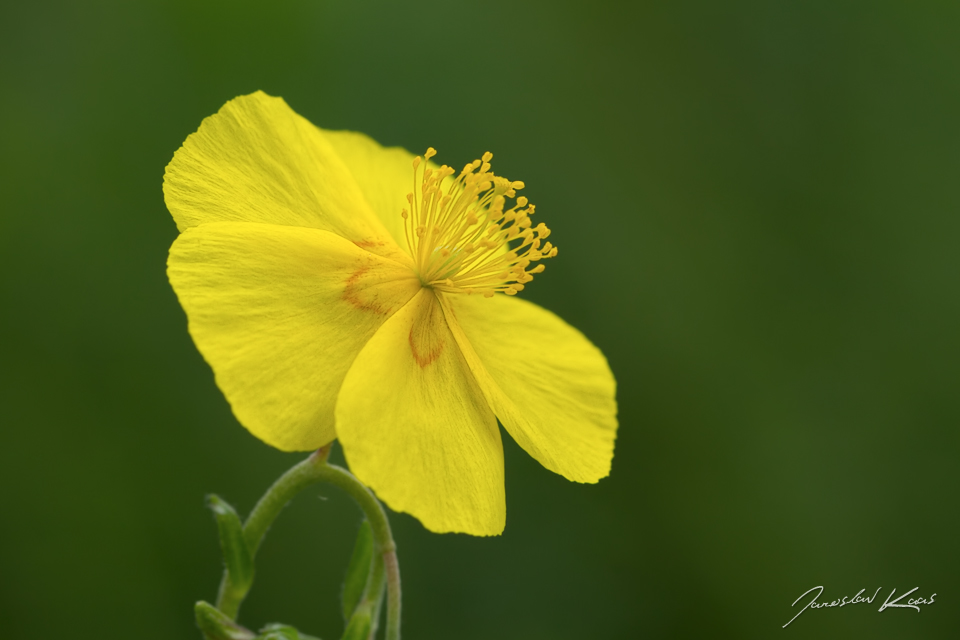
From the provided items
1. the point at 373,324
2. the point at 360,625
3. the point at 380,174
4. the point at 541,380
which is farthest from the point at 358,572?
the point at 380,174

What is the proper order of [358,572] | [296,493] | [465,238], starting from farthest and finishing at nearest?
[465,238]
[358,572]
[296,493]

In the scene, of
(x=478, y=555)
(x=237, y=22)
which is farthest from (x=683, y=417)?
(x=237, y=22)

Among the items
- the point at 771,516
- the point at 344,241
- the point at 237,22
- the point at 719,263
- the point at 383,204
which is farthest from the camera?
the point at 719,263

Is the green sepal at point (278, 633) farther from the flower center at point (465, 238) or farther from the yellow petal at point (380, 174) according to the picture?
the yellow petal at point (380, 174)

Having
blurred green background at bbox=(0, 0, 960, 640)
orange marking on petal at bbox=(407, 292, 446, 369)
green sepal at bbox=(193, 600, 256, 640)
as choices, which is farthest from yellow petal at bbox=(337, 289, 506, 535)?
blurred green background at bbox=(0, 0, 960, 640)

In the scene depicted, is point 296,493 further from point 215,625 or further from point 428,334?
point 428,334

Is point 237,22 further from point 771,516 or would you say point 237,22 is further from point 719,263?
point 771,516

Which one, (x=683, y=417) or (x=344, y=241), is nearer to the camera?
(x=344, y=241)
